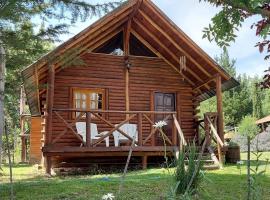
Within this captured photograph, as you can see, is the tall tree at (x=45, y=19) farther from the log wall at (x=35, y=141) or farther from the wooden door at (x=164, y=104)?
the log wall at (x=35, y=141)

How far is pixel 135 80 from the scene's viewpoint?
13641mm

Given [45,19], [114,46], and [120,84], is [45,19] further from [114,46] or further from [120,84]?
[114,46]

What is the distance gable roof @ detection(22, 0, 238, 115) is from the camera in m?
12.0

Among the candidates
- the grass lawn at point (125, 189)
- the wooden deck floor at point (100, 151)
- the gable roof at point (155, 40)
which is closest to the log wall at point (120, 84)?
the gable roof at point (155, 40)

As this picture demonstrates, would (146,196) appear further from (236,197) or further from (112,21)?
(112,21)

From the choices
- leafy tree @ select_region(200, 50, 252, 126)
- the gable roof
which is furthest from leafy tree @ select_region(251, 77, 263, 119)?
the gable roof

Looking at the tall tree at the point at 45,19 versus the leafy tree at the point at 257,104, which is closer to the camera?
the tall tree at the point at 45,19

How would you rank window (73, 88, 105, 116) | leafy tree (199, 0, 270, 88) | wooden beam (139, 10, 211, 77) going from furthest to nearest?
window (73, 88, 105, 116) < wooden beam (139, 10, 211, 77) < leafy tree (199, 0, 270, 88)

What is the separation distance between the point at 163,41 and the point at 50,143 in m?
5.16

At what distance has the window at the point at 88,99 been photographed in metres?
13.0

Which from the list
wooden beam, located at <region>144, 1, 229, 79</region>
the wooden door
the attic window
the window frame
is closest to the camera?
wooden beam, located at <region>144, 1, 229, 79</region>

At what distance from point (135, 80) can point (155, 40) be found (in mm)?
1488

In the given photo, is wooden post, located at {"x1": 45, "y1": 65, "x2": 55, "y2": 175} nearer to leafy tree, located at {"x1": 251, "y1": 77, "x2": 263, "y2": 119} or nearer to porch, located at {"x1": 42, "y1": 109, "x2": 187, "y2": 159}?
porch, located at {"x1": 42, "y1": 109, "x2": 187, "y2": 159}

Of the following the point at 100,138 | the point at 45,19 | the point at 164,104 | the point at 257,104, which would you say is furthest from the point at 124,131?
the point at 257,104
